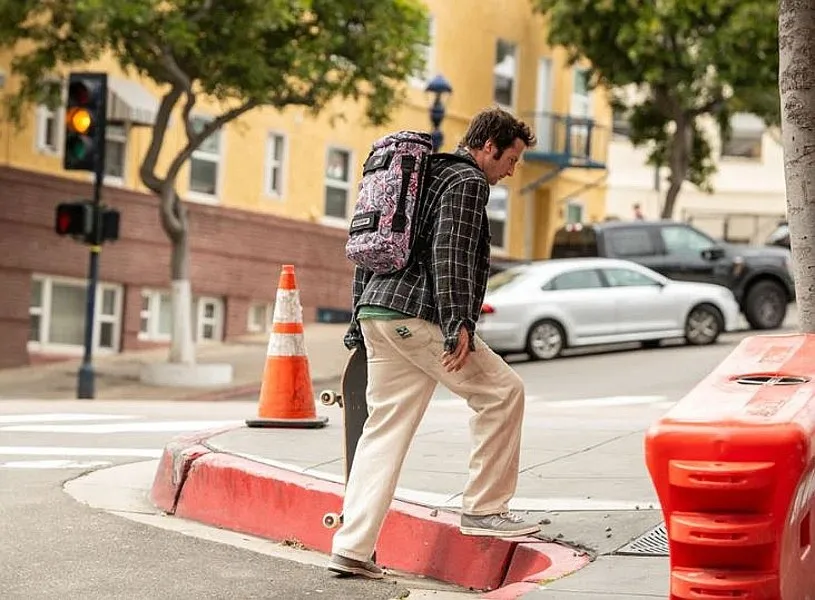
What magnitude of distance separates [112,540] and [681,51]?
29563mm

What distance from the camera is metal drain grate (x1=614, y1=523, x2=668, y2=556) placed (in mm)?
6484

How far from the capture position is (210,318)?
93.4 feet

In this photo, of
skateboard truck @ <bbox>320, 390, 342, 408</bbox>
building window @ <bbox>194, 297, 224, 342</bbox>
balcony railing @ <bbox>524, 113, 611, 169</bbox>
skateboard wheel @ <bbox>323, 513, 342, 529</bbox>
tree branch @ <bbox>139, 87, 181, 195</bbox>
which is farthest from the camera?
balcony railing @ <bbox>524, 113, 611, 169</bbox>

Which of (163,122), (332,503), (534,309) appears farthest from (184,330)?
(332,503)

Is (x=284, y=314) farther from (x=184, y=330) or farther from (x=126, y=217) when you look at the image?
(x=126, y=217)

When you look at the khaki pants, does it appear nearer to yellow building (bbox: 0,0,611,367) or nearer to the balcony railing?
yellow building (bbox: 0,0,611,367)

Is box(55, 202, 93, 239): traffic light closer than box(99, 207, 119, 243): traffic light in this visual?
Yes

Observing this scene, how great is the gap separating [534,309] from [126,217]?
6743 millimetres

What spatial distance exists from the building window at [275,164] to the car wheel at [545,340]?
7983mm

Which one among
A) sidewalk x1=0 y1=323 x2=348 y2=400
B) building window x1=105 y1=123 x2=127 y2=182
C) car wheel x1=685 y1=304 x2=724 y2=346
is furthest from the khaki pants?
building window x1=105 y1=123 x2=127 y2=182

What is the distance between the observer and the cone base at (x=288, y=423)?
31.8ft

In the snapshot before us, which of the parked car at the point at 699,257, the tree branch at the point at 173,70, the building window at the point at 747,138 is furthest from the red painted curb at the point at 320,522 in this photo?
the building window at the point at 747,138

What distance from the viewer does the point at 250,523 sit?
7969mm

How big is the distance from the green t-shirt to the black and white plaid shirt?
0.07ft
